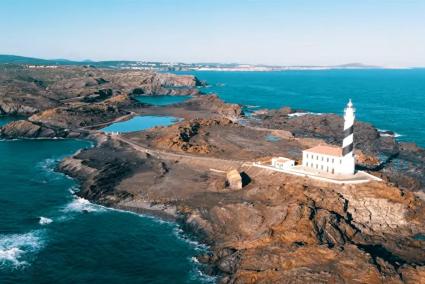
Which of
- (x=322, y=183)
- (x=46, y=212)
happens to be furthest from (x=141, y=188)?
(x=322, y=183)

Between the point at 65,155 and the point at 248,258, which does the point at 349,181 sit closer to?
the point at 248,258

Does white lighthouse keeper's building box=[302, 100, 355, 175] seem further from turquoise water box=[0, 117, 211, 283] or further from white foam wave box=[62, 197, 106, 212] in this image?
white foam wave box=[62, 197, 106, 212]

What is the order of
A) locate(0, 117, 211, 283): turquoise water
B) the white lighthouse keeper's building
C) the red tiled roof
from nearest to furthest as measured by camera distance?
locate(0, 117, 211, 283): turquoise water < the white lighthouse keeper's building < the red tiled roof

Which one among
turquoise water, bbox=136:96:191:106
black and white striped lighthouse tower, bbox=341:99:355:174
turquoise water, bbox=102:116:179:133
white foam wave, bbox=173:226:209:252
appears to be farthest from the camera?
turquoise water, bbox=136:96:191:106

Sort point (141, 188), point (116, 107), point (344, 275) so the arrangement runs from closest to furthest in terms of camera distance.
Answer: point (344, 275) → point (141, 188) → point (116, 107)

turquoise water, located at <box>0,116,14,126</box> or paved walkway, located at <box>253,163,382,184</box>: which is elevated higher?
paved walkway, located at <box>253,163,382,184</box>

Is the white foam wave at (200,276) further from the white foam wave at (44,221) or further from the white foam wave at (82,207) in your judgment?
the white foam wave at (44,221)

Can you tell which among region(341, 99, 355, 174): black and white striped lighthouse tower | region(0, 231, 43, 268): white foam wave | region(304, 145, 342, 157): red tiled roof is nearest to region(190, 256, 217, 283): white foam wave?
region(0, 231, 43, 268): white foam wave

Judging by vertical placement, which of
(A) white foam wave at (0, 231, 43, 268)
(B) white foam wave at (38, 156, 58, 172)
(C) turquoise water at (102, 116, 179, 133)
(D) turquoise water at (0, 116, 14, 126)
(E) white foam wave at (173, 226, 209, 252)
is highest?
(C) turquoise water at (102, 116, 179, 133)
